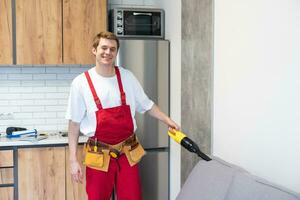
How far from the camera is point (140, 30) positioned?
3396 mm

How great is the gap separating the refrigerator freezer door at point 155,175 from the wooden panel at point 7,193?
1.08m

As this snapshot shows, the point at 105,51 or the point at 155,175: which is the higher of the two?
the point at 105,51

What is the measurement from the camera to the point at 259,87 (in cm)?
192

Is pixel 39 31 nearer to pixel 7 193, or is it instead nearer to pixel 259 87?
pixel 7 193

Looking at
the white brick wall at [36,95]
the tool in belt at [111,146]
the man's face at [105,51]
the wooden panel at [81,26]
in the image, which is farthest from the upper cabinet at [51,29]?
the tool in belt at [111,146]

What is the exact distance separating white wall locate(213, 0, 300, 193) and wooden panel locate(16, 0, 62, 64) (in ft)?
4.94

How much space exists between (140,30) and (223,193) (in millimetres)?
2011

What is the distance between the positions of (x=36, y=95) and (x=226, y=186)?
238cm

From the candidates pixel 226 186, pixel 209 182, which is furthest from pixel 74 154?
pixel 226 186

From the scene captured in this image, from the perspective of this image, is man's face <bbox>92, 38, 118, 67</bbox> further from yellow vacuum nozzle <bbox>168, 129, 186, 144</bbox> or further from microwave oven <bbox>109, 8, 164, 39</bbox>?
microwave oven <bbox>109, 8, 164, 39</bbox>

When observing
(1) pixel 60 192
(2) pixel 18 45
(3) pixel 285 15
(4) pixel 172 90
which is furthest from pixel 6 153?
(3) pixel 285 15

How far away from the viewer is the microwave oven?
3.34m

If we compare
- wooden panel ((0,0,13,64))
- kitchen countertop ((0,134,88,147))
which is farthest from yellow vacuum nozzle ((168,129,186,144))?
wooden panel ((0,0,13,64))

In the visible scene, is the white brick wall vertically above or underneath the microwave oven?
underneath
